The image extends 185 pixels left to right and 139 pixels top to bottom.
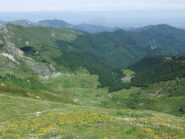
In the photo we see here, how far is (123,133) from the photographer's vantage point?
2197 centimetres

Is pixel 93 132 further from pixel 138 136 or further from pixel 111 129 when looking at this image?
pixel 138 136

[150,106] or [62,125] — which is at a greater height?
[62,125]

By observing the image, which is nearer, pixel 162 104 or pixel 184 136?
pixel 184 136

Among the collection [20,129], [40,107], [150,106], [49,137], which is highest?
[49,137]

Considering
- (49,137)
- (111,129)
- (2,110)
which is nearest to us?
(49,137)

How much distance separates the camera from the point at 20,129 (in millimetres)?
26891

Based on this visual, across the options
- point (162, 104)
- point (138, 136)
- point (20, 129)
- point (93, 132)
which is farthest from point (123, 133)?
point (162, 104)

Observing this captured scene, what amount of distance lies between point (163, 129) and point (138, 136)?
4185 millimetres

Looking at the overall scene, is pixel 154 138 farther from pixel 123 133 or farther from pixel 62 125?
pixel 62 125

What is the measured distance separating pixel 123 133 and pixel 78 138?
4643mm

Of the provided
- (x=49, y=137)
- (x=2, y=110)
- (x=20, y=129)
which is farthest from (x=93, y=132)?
(x=2, y=110)

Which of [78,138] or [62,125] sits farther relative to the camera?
[62,125]

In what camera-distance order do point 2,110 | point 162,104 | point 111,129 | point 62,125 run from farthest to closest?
point 162,104
point 2,110
point 62,125
point 111,129

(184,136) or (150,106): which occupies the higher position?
(184,136)
